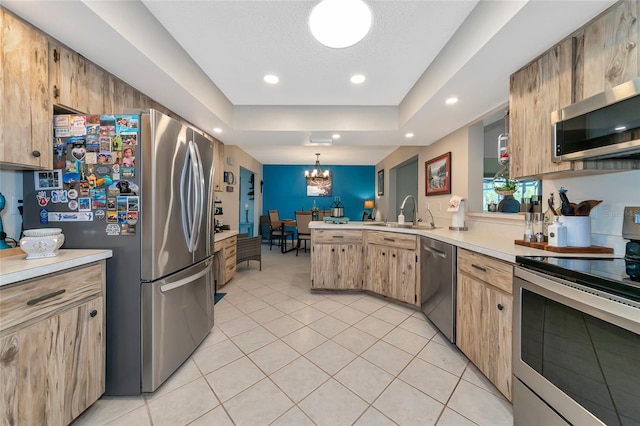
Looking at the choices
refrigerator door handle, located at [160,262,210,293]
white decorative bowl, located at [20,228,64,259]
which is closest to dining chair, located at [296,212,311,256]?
refrigerator door handle, located at [160,262,210,293]

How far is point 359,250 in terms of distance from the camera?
2.98 metres

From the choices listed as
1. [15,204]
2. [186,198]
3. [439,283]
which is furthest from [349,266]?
[15,204]

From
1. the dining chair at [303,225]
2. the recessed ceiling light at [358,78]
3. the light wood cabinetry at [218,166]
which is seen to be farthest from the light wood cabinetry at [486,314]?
the dining chair at [303,225]

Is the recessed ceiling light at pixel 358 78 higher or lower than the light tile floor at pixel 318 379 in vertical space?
higher

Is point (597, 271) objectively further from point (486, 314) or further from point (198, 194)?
point (198, 194)

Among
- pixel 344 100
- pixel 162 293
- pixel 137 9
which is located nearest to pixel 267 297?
pixel 162 293

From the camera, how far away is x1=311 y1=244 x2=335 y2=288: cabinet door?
2988 mm

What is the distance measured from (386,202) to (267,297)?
4.18m

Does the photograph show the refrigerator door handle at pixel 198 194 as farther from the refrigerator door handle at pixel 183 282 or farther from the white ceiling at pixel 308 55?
the white ceiling at pixel 308 55

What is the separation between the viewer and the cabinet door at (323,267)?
2.99 metres

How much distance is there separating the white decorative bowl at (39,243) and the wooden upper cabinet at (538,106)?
277 cm

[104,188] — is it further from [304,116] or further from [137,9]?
[304,116]

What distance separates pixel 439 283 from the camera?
2.05m

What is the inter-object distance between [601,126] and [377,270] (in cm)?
218
